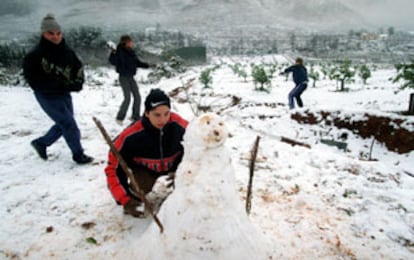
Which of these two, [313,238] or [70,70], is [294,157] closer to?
[313,238]

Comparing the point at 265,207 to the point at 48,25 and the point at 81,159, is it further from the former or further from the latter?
the point at 48,25

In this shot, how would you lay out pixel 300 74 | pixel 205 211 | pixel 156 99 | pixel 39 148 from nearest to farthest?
pixel 205 211 < pixel 156 99 < pixel 39 148 < pixel 300 74

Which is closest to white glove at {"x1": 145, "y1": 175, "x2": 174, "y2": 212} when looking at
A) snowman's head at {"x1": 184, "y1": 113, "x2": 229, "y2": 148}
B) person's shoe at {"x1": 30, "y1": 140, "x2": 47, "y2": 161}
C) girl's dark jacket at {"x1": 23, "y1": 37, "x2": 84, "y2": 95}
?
snowman's head at {"x1": 184, "y1": 113, "x2": 229, "y2": 148}

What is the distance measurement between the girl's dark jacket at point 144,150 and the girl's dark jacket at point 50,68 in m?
1.50

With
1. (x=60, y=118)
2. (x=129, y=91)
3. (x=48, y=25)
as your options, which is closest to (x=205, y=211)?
(x=60, y=118)

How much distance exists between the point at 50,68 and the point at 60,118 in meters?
0.64

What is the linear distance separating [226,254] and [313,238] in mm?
1410

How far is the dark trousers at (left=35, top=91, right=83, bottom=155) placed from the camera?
321cm

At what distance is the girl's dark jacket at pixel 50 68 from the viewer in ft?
10.1

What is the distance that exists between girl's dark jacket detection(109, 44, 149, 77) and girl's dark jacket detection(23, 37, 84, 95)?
204 centimetres

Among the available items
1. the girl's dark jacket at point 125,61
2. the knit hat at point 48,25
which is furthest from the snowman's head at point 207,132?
the girl's dark jacket at point 125,61

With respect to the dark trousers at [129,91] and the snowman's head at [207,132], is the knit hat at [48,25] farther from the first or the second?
the snowman's head at [207,132]

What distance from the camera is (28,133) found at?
199 inches

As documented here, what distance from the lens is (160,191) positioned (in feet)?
9.77
